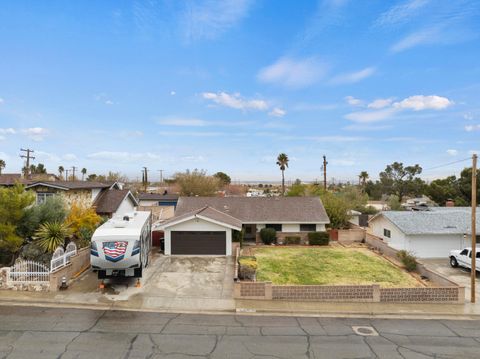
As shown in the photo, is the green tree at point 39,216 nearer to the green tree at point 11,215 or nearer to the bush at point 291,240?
the green tree at point 11,215

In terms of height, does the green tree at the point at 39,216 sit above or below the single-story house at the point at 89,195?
below

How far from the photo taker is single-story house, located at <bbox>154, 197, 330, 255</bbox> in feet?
88.3

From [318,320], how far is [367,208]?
1536 inches

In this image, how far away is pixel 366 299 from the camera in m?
16.6

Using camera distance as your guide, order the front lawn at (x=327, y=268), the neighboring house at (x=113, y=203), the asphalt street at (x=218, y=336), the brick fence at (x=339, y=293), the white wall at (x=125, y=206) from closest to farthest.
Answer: the asphalt street at (x=218, y=336)
the brick fence at (x=339, y=293)
the front lawn at (x=327, y=268)
the neighboring house at (x=113, y=203)
the white wall at (x=125, y=206)

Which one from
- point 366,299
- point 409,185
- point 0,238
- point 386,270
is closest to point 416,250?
point 386,270

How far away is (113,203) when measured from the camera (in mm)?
30750

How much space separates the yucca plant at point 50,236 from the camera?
2009 cm

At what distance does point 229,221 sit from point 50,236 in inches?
514

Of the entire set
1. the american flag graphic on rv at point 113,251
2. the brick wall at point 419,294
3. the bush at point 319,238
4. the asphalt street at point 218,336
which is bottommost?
the asphalt street at point 218,336

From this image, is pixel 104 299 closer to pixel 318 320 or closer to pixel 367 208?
pixel 318 320

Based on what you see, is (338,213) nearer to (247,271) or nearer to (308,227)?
(308,227)

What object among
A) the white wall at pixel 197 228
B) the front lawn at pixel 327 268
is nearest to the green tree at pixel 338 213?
the front lawn at pixel 327 268

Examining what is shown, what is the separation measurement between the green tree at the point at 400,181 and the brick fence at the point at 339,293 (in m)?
Result: 71.0
